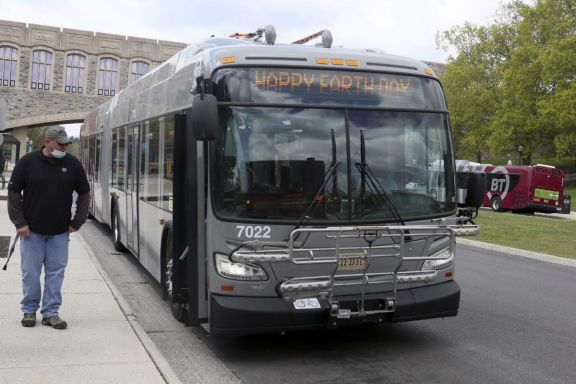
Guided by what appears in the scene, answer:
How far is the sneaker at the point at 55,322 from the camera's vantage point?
611 cm

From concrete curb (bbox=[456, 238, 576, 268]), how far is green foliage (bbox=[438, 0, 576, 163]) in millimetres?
26043

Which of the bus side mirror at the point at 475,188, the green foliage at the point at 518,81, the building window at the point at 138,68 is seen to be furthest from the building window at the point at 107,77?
the bus side mirror at the point at 475,188

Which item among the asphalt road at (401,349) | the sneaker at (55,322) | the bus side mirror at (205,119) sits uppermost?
the bus side mirror at (205,119)

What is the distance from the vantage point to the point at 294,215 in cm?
546

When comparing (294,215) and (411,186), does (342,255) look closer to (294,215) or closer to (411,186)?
(294,215)

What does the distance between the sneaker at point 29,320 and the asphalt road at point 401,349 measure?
1119 mm

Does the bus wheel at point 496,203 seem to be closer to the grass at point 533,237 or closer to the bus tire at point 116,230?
the grass at point 533,237

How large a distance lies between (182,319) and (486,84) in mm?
45540

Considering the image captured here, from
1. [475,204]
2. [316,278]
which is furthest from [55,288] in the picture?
[475,204]

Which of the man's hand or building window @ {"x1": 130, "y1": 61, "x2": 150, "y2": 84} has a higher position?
building window @ {"x1": 130, "y1": 61, "x2": 150, "y2": 84}

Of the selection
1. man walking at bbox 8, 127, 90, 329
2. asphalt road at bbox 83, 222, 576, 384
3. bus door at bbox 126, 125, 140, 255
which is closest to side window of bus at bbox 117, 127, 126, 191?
bus door at bbox 126, 125, 140, 255

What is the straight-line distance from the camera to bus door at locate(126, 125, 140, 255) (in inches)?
364

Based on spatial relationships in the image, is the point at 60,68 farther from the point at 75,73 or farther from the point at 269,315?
the point at 269,315

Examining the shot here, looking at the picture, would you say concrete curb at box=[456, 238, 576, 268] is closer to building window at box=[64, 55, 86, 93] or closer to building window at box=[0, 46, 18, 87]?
building window at box=[64, 55, 86, 93]
